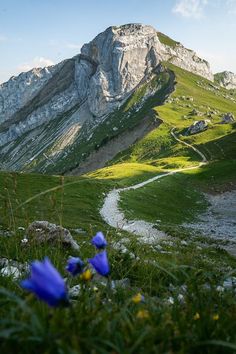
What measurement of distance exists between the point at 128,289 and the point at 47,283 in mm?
3788

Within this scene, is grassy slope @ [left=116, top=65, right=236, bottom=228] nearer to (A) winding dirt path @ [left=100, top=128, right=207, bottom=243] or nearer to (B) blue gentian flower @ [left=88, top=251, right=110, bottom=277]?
(A) winding dirt path @ [left=100, top=128, right=207, bottom=243]

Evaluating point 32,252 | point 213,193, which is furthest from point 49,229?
point 213,193

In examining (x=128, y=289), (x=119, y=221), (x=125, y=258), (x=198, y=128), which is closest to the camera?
(x=128, y=289)

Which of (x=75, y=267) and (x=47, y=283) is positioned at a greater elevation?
(x=47, y=283)

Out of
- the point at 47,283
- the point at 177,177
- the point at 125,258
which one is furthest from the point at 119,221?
the point at 177,177

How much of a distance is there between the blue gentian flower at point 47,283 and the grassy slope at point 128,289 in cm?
12

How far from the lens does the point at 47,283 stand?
227 cm

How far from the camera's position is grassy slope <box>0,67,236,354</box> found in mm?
2570

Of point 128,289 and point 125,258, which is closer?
point 128,289

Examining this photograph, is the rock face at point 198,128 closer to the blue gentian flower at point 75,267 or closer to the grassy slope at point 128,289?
the grassy slope at point 128,289

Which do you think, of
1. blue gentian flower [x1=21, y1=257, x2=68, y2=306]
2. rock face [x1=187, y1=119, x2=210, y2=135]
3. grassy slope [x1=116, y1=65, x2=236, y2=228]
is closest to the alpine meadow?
blue gentian flower [x1=21, y1=257, x2=68, y2=306]

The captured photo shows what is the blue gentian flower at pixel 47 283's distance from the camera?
226cm

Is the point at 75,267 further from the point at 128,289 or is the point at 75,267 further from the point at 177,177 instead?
the point at 177,177

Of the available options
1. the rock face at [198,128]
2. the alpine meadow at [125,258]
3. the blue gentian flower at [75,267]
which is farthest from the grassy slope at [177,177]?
the blue gentian flower at [75,267]
